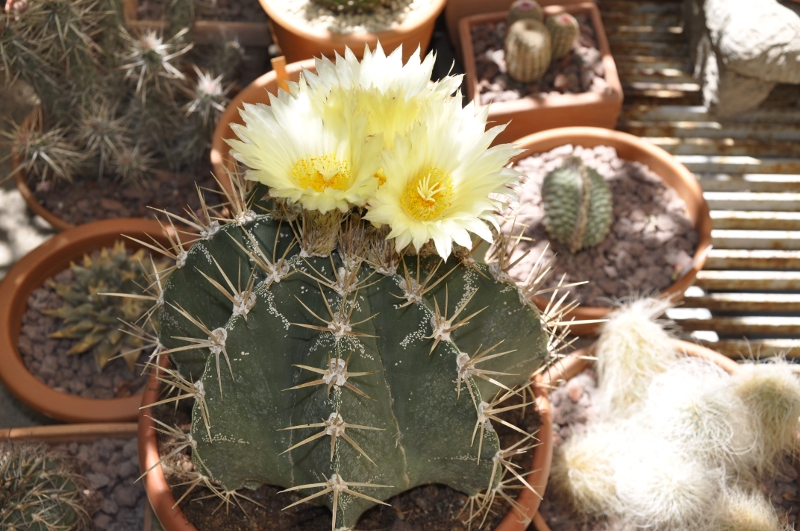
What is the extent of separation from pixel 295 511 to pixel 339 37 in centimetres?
138

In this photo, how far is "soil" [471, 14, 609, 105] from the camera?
2.31m

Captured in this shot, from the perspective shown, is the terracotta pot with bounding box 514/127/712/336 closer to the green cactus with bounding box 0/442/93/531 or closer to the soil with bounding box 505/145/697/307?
the soil with bounding box 505/145/697/307

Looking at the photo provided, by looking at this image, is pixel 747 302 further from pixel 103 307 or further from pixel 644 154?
pixel 103 307

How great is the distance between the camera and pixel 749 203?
223 centimetres

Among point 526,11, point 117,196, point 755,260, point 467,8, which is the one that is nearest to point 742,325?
point 755,260

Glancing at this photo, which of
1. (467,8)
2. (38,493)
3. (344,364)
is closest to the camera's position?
(344,364)

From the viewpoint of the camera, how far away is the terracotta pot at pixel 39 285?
5.71 ft

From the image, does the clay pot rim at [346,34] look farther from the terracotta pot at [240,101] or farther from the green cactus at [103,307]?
the green cactus at [103,307]

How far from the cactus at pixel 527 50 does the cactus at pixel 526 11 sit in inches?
1.1

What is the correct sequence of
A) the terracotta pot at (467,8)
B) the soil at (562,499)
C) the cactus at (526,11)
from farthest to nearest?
the terracotta pot at (467,8)
the cactus at (526,11)
the soil at (562,499)

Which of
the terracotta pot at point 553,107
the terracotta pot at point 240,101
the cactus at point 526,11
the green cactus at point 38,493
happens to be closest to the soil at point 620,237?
the terracotta pot at point 553,107

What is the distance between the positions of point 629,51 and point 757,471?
144 cm

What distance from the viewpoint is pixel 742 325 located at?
2.05 m

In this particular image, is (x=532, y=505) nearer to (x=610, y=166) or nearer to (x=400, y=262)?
(x=400, y=262)
